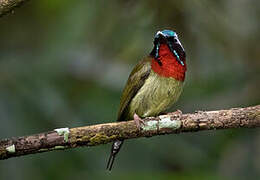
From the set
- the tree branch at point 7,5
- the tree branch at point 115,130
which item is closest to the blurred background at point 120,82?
the tree branch at point 115,130

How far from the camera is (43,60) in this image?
6582mm

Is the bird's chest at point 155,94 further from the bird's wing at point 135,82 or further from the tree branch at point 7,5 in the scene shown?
the tree branch at point 7,5

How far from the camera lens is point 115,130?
12.8 feet

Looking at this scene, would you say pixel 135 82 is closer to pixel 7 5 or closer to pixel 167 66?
pixel 167 66

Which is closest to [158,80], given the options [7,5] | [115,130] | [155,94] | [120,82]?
[155,94]

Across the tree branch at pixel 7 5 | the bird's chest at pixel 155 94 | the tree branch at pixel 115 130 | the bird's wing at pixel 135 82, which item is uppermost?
the bird's wing at pixel 135 82

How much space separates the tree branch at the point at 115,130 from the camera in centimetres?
375

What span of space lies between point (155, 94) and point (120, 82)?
1677 millimetres

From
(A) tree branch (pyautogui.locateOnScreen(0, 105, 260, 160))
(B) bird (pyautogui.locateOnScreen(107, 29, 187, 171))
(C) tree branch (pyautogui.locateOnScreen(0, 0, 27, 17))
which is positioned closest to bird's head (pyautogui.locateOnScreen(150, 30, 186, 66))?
(B) bird (pyautogui.locateOnScreen(107, 29, 187, 171))

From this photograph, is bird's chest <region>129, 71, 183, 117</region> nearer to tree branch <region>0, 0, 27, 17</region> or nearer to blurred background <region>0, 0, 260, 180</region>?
blurred background <region>0, 0, 260, 180</region>

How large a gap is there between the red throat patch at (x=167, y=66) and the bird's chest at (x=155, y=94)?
0.12ft

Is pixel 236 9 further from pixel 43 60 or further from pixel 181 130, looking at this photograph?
pixel 181 130

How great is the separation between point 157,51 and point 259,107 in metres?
1.30

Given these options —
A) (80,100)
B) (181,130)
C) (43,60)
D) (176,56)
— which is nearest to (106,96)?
(80,100)
